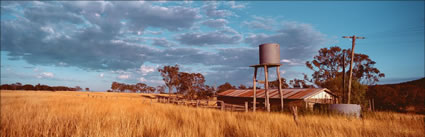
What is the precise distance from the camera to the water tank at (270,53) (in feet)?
49.8

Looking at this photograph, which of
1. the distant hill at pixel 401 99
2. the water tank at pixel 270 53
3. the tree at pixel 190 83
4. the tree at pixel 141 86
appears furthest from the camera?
the tree at pixel 141 86

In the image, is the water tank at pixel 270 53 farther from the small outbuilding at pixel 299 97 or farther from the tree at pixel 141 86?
the tree at pixel 141 86

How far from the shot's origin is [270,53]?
49.9 feet

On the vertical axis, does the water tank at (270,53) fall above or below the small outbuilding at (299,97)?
above

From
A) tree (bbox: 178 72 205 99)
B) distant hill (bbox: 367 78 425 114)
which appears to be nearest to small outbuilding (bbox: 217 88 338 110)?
distant hill (bbox: 367 78 425 114)

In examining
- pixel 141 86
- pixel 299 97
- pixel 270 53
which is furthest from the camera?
Answer: pixel 141 86

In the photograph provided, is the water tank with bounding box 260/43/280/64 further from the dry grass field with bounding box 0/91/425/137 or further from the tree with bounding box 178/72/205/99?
the tree with bounding box 178/72/205/99

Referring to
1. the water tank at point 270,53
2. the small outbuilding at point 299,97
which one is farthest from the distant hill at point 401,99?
the water tank at point 270,53

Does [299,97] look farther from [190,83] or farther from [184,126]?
[190,83]

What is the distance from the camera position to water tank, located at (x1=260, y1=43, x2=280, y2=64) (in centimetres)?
1518

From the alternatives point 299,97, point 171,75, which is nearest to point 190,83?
point 171,75

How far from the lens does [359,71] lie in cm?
4012

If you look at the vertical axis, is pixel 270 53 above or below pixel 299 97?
above

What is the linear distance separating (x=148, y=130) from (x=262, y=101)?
17.3 m
